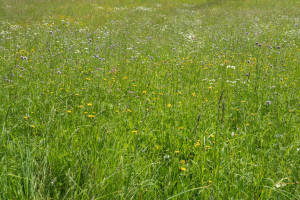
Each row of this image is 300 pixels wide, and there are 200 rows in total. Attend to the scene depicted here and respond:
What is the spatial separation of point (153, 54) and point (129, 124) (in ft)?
13.6

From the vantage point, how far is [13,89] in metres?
3.43

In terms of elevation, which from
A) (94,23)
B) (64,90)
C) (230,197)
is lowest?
(230,197)

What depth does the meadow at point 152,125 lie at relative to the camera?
5.61 feet

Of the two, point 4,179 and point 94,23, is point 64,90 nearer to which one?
point 4,179

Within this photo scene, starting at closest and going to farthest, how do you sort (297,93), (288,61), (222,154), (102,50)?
(222,154), (297,93), (288,61), (102,50)

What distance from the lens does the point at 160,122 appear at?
2.84 metres

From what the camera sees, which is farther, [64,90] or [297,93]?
[297,93]

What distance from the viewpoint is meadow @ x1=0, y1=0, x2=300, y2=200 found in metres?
1.71

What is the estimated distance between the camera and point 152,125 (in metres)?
2.78

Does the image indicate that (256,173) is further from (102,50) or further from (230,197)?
(102,50)

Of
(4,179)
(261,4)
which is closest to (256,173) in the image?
(4,179)

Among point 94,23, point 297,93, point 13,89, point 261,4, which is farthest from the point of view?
point 261,4

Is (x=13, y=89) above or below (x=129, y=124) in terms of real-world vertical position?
above

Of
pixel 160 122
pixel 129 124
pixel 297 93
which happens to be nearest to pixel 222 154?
pixel 160 122
